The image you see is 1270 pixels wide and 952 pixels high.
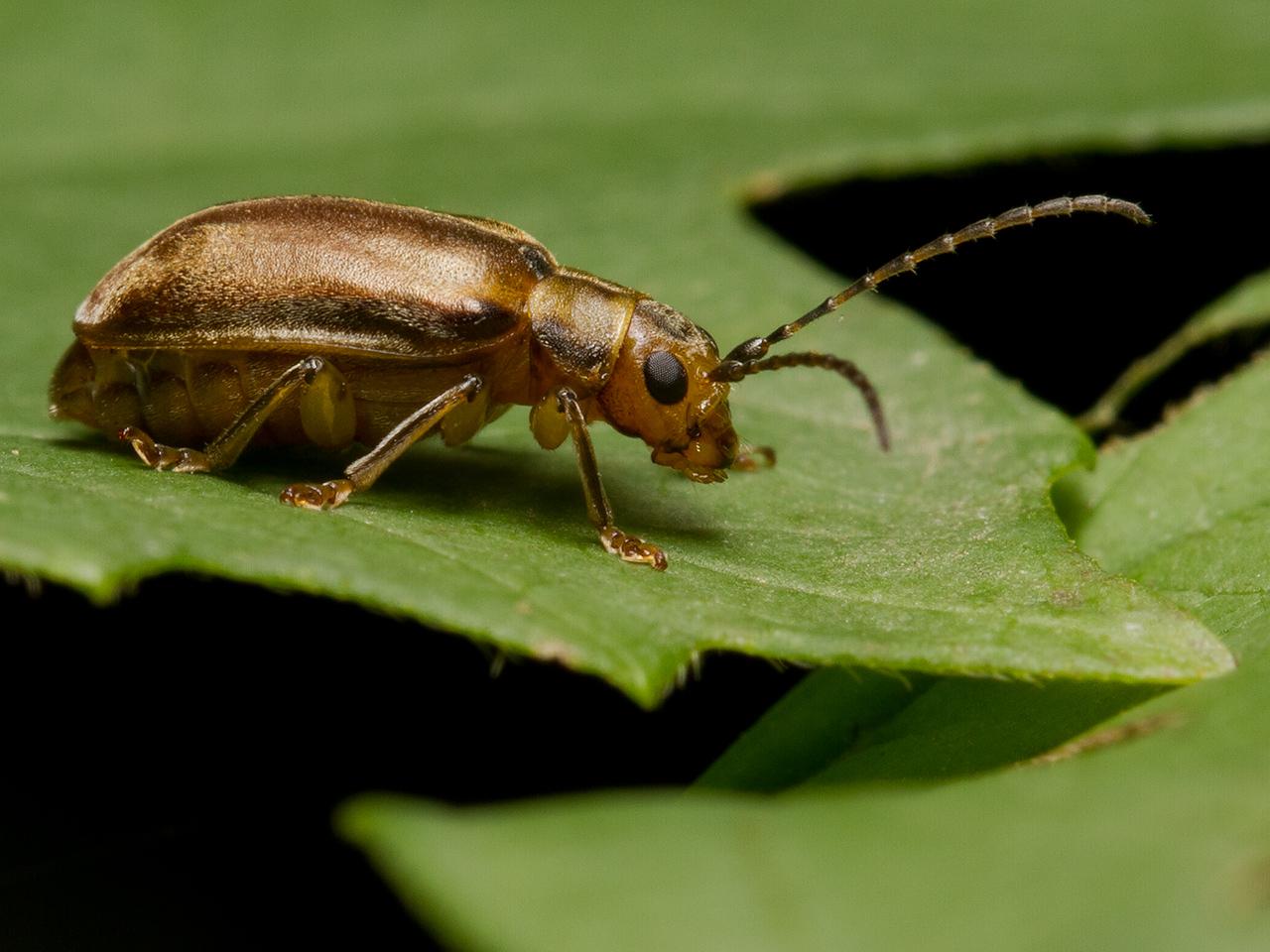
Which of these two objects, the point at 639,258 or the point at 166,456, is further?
the point at 639,258

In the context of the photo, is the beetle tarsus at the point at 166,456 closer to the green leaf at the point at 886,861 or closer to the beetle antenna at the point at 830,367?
the beetle antenna at the point at 830,367

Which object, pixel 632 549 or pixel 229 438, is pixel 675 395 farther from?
pixel 229 438

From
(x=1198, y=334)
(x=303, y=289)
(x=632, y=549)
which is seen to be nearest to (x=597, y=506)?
(x=632, y=549)

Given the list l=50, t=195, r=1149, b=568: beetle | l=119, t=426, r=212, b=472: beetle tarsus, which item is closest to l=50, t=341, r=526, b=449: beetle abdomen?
l=50, t=195, r=1149, b=568: beetle

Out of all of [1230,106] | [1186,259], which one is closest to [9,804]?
[1230,106]

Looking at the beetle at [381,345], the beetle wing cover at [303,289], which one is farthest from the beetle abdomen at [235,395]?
the beetle wing cover at [303,289]

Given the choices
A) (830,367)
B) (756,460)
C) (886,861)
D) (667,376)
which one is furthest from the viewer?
(756,460)
